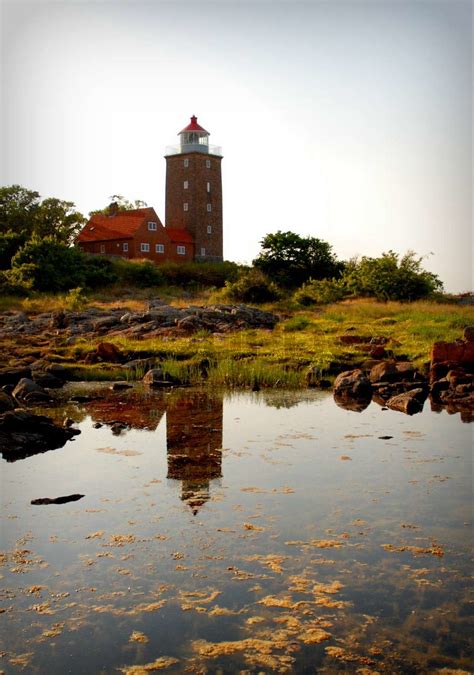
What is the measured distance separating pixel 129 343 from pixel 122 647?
1703 centimetres

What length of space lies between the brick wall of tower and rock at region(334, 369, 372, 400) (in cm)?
4495

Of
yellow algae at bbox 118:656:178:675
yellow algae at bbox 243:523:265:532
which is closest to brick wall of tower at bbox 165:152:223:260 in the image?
yellow algae at bbox 243:523:265:532

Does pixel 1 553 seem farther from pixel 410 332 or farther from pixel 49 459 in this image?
pixel 410 332

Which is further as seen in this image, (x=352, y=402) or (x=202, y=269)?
(x=202, y=269)

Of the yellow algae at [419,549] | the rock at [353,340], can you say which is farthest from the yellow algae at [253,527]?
the rock at [353,340]

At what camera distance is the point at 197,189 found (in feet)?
193

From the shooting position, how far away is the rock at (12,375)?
1498 centimetres

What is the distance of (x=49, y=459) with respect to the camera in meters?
9.16

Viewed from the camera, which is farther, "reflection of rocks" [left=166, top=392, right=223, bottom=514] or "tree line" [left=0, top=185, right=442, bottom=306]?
"tree line" [left=0, top=185, right=442, bottom=306]

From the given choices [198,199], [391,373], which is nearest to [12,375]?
[391,373]

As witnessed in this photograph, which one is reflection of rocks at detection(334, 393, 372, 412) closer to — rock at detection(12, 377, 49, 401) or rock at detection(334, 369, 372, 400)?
rock at detection(334, 369, 372, 400)

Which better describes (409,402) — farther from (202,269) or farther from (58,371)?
(202,269)

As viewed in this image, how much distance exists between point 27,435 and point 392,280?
27.0m

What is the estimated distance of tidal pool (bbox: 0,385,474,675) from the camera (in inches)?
173
